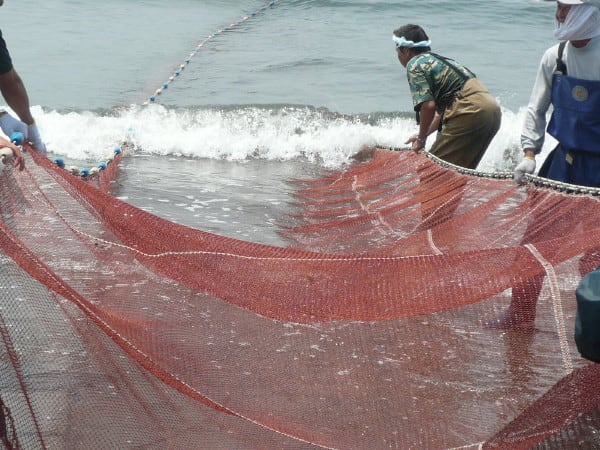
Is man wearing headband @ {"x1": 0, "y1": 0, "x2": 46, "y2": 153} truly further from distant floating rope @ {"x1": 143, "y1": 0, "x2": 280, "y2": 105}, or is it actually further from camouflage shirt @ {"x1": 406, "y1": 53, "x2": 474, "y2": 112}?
distant floating rope @ {"x1": 143, "y1": 0, "x2": 280, "y2": 105}

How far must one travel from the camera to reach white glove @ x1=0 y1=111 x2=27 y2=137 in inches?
177

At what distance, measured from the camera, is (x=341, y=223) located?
5.12 meters

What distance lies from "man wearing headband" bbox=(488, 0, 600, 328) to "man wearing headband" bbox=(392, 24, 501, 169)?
126 cm

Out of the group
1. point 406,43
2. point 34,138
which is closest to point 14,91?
point 34,138

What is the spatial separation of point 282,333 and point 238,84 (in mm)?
10846

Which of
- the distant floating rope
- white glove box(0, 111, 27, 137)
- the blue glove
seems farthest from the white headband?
the distant floating rope

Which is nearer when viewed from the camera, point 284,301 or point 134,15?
point 284,301

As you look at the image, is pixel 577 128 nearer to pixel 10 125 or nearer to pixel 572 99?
pixel 572 99

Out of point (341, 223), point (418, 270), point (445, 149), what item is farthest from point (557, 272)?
point (445, 149)

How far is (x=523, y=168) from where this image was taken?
4.05 meters

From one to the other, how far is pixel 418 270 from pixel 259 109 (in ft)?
30.7

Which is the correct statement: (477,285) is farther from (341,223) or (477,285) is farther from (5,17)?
(5,17)

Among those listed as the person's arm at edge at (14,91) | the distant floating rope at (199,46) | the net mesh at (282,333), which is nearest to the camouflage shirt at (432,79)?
the net mesh at (282,333)

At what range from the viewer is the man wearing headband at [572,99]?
376 centimetres
